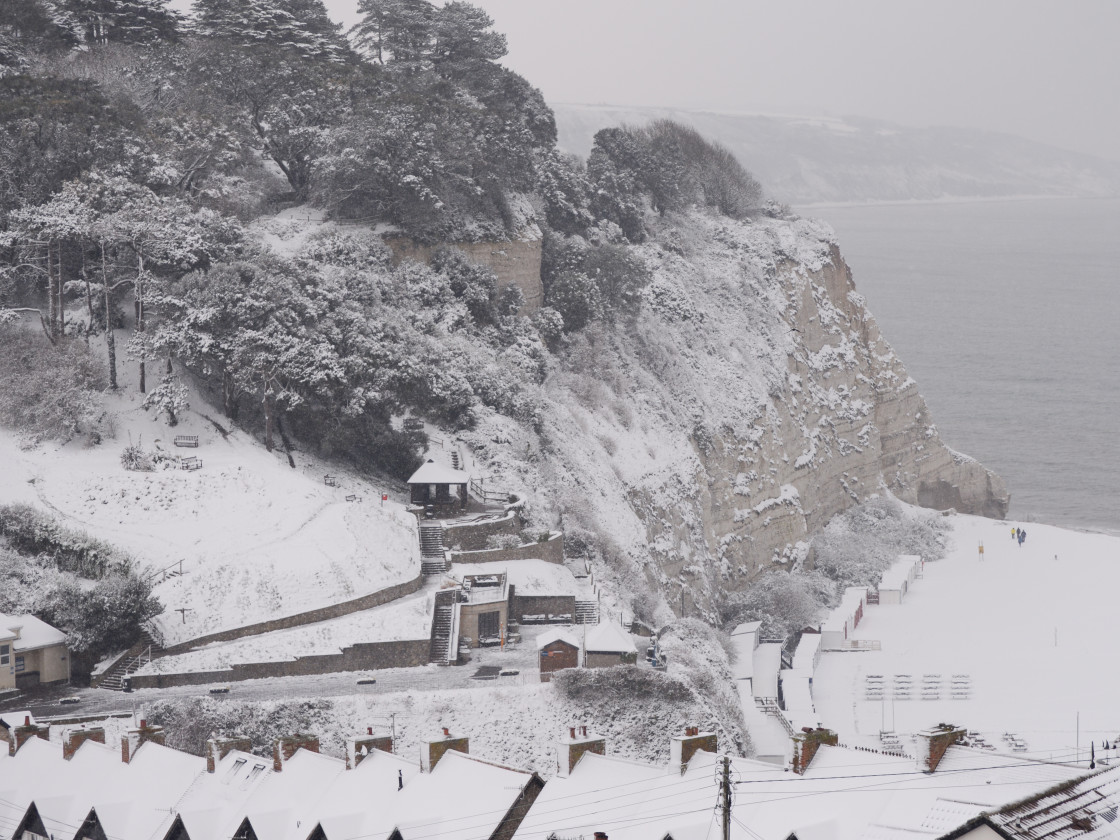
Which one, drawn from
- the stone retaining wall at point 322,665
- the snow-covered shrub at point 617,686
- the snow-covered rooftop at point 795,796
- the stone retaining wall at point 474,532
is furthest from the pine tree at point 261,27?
the snow-covered rooftop at point 795,796

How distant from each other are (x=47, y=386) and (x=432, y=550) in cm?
1351

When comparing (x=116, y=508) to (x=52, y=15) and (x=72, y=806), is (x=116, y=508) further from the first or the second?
(x=52, y=15)

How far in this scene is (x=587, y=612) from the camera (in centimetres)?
5034

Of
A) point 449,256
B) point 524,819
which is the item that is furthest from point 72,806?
point 449,256

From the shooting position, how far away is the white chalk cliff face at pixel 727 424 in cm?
6281

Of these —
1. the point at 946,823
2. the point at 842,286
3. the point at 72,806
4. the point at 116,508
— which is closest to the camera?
the point at 946,823

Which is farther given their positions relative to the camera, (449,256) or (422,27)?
(422,27)

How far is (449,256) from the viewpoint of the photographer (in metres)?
66.3

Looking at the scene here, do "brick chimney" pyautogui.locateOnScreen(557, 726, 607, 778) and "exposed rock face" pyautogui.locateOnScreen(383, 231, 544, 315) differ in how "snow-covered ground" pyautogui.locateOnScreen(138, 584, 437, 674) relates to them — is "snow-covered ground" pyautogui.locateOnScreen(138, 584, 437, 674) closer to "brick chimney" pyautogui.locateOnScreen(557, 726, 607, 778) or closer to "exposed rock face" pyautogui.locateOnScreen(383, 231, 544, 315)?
"brick chimney" pyautogui.locateOnScreen(557, 726, 607, 778)

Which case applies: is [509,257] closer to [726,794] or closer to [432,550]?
[432,550]

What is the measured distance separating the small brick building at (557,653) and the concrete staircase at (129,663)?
401 inches

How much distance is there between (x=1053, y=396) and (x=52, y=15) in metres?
76.3

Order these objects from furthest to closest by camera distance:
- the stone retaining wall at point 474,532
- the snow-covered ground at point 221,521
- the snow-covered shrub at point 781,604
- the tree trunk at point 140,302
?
the snow-covered shrub at point 781,604 → the tree trunk at point 140,302 → the stone retaining wall at point 474,532 → the snow-covered ground at point 221,521

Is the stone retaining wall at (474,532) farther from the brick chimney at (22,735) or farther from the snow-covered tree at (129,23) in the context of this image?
the snow-covered tree at (129,23)
